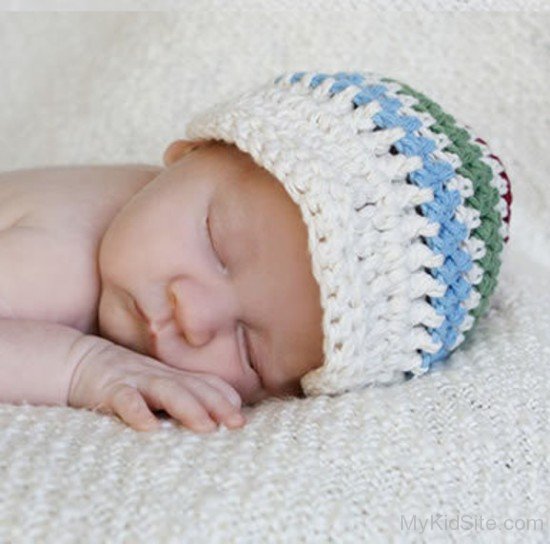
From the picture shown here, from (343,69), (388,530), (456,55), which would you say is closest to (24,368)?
(388,530)

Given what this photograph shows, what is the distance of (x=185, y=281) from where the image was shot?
3.83 ft

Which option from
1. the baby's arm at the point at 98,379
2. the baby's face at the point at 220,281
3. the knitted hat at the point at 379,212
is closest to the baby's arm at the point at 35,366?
the baby's arm at the point at 98,379

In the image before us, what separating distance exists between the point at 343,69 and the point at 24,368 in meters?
0.85

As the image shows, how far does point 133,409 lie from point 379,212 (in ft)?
1.05

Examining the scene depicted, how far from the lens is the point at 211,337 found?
116 cm

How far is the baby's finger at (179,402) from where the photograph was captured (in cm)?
100

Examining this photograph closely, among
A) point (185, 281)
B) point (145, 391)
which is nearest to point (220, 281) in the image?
point (185, 281)

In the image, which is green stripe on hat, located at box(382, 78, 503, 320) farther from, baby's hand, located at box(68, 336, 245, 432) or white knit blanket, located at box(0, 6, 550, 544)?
baby's hand, located at box(68, 336, 245, 432)

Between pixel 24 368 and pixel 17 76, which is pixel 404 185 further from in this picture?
pixel 17 76

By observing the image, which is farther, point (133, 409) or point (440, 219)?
point (440, 219)

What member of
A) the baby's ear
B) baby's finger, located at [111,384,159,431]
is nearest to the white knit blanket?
baby's finger, located at [111,384,159,431]

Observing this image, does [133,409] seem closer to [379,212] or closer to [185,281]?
[185,281]

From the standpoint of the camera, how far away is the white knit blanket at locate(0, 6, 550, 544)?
0.85 m

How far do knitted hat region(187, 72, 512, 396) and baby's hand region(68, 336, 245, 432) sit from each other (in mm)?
121
